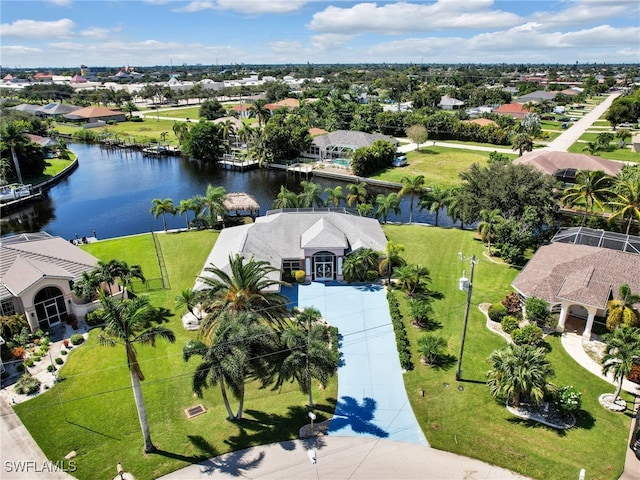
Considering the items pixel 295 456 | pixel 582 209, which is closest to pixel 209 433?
pixel 295 456

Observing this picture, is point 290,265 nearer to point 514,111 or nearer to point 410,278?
point 410,278

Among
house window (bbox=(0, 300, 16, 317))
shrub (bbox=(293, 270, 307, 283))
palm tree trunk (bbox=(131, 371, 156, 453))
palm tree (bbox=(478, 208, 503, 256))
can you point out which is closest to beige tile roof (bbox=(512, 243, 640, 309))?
palm tree (bbox=(478, 208, 503, 256))

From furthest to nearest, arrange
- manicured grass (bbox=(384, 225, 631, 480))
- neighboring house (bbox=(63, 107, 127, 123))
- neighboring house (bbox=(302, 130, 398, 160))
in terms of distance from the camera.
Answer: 1. neighboring house (bbox=(63, 107, 127, 123))
2. neighboring house (bbox=(302, 130, 398, 160))
3. manicured grass (bbox=(384, 225, 631, 480))

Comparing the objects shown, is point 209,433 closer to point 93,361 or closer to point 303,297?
point 93,361

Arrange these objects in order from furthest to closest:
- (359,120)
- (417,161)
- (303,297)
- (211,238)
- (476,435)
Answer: (359,120) → (417,161) → (211,238) → (303,297) → (476,435)

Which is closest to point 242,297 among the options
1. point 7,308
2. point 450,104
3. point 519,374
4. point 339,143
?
point 519,374

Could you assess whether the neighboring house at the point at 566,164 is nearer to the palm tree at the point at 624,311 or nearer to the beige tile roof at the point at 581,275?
the beige tile roof at the point at 581,275

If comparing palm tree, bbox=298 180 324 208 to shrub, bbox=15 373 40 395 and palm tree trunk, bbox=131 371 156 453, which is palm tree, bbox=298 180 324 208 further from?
palm tree trunk, bbox=131 371 156 453
